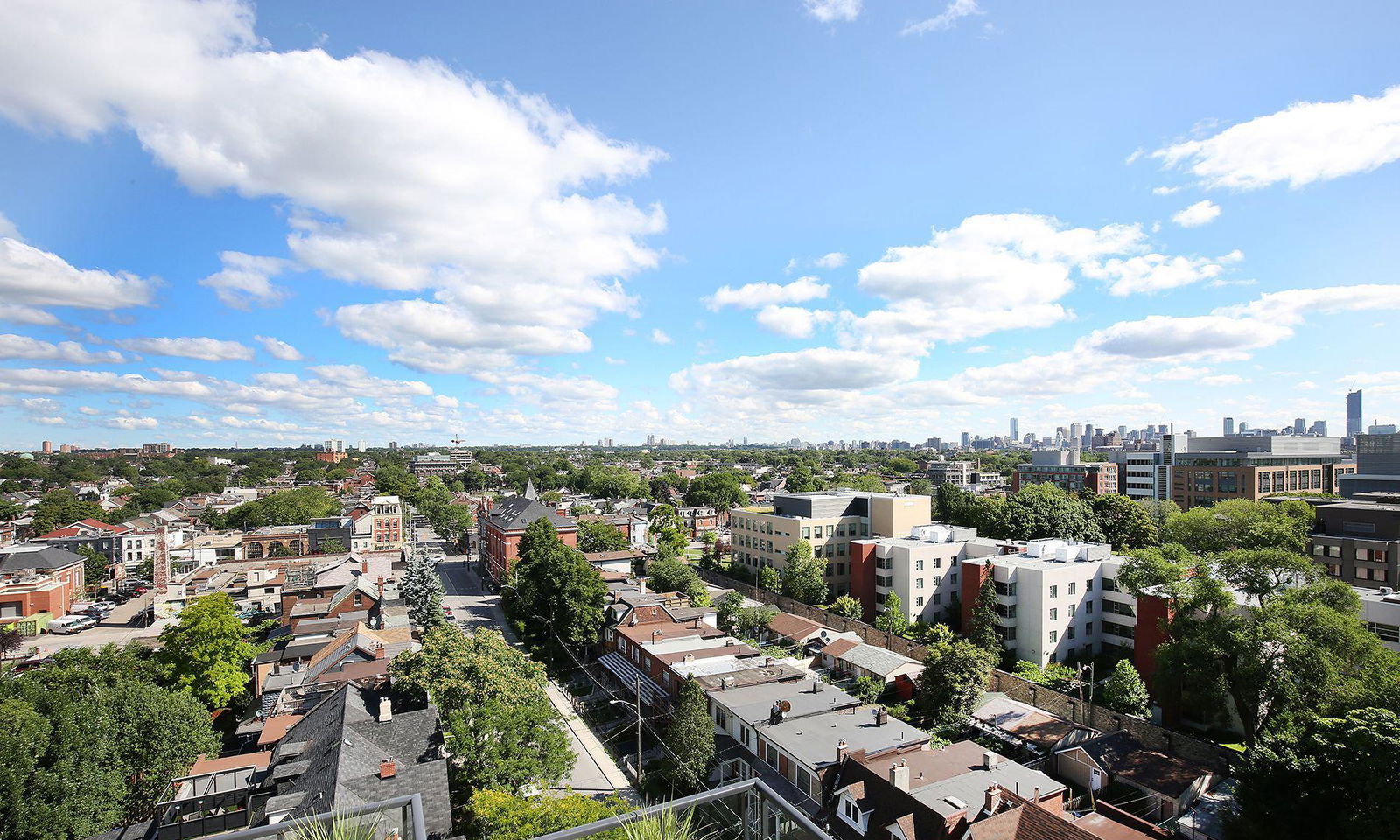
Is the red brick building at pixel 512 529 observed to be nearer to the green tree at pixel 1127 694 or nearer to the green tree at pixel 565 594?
the green tree at pixel 565 594

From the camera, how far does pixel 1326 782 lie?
1510 cm

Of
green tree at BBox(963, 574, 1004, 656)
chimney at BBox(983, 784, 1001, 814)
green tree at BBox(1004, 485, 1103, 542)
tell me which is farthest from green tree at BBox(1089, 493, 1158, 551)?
chimney at BBox(983, 784, 1001, 814)

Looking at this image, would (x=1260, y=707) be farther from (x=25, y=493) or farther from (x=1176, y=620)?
(x=25, y=493)

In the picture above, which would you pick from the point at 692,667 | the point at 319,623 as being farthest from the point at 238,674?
the point at 692,667

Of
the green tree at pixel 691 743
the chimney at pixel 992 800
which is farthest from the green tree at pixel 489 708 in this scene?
the chimney at pixel 992 800

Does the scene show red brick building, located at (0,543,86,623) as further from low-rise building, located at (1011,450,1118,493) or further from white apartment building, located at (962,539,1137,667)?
low-rise building, located at (1011,450,1118,493)

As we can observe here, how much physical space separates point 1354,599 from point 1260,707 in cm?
524

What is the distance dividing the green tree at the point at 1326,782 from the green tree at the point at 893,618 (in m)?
A: 18.3

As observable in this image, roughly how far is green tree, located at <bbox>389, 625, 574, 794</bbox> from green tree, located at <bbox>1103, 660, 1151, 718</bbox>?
2009 centimetres

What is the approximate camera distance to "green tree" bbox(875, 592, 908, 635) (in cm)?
3522

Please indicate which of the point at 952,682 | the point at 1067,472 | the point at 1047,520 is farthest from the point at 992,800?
the point at 1067,472

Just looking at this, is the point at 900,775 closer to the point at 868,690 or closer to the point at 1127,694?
the point at 868,690

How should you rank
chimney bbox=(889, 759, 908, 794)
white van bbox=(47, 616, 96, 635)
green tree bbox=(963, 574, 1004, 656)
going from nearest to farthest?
1. chimney bbox=(889, 759, 908, 794)
2. green tree bbox=(963, 574, 1004, 656)
3. white van bbox=(47, 616, 96, 635)

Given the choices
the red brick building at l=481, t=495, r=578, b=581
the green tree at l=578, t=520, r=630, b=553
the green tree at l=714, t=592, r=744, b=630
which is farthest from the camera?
the green tree at l=578, t=520, r=630, b=553
